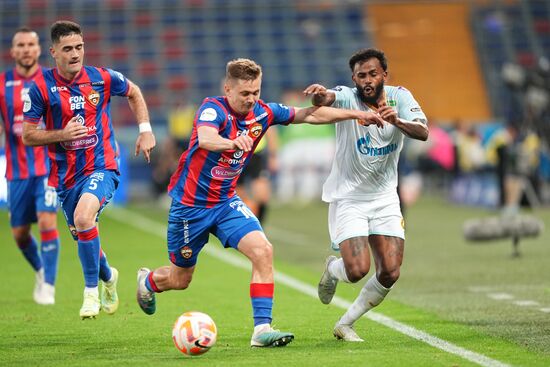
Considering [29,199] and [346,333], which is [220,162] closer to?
[346,333]

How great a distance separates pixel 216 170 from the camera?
8.11 metres

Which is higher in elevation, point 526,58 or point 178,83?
point 526,58

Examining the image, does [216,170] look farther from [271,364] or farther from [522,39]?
[522,39]

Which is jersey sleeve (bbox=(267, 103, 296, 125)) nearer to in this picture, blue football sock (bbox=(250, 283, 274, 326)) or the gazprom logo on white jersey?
the gazprom logo on white jersey

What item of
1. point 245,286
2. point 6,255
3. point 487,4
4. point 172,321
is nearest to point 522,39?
point 487,4

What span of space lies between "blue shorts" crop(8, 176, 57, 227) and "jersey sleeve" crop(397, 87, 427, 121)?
4.07 m

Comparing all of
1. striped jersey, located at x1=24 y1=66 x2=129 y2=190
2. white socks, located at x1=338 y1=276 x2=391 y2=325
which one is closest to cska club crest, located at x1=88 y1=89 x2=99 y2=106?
striped jersey, located at x1=24 y1=66 x2=129 y2=190

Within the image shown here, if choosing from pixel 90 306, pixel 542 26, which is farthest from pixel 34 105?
pixel 542 26

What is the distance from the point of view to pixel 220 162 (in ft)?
26.6

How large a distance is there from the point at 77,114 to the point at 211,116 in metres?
1.62

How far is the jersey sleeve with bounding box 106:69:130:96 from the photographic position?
9.22 metres

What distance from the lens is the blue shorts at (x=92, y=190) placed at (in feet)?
29.0

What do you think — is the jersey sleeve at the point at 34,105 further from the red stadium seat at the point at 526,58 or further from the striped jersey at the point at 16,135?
the red stadium seat at the point at 526,58

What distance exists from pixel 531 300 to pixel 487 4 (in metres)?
30.9
